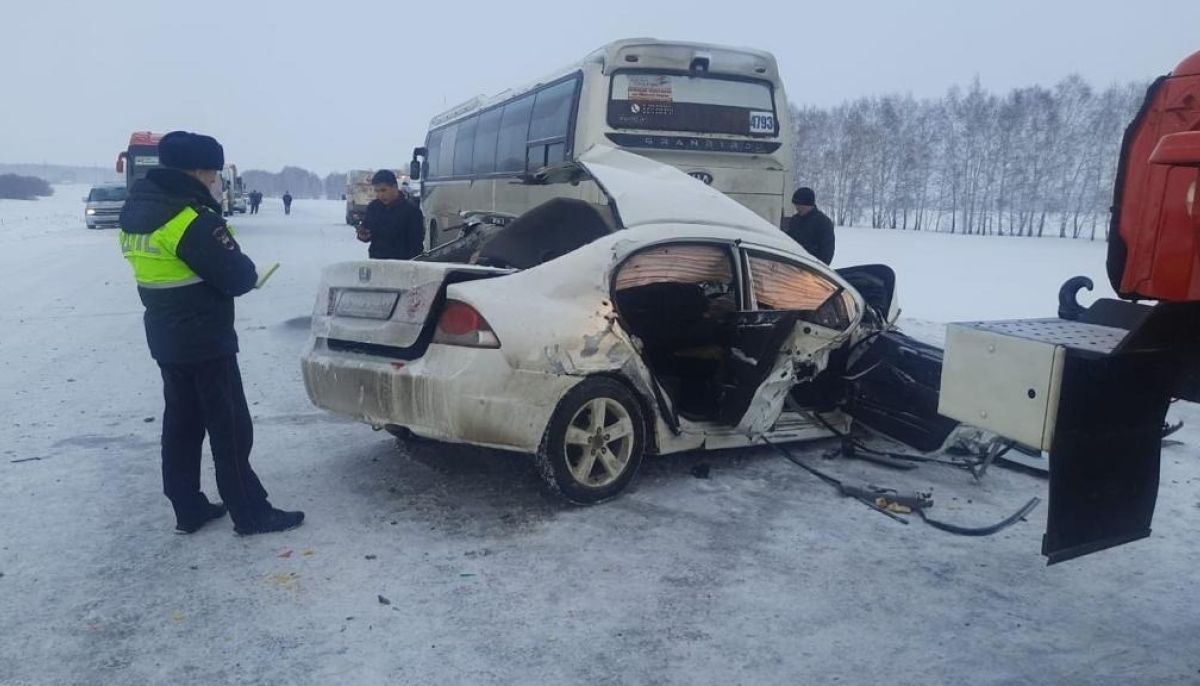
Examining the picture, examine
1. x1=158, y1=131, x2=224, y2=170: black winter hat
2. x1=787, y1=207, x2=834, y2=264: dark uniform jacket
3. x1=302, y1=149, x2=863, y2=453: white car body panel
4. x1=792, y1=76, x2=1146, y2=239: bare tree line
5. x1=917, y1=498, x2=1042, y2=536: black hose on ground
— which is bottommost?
Result: x1=917, y1=498, x2=1042, y2=536: black hose on ground

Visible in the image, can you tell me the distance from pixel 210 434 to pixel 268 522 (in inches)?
19.2

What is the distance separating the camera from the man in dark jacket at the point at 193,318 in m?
3.83

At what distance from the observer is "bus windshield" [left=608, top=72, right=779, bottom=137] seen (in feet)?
32.8

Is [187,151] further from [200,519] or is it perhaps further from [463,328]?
[200,519]

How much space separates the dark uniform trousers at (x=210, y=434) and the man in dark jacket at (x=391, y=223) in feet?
12.2

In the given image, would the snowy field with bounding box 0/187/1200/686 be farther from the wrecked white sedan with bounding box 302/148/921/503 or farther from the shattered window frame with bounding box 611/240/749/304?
the shattered window frame with bounding box 611/240/749/304

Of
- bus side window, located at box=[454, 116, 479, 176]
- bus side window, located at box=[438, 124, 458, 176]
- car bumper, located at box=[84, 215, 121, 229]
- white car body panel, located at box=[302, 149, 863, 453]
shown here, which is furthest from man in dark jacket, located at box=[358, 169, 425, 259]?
car bumper, located at box=[84, 215, 121, 229]

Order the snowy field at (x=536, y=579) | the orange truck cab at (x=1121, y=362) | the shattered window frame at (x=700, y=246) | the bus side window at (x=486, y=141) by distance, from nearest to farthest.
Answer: the orange truck cab at (x=1121, y=362), the snowy field at (x=536, y=579), the shattered window frame at (x=700, y=246), the bus side window at (x=486, y=141)

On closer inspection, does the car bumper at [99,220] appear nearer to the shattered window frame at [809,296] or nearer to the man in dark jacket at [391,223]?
the man in dark jacket at [391,223]

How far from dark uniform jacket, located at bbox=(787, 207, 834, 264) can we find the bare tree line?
51559 millimetres

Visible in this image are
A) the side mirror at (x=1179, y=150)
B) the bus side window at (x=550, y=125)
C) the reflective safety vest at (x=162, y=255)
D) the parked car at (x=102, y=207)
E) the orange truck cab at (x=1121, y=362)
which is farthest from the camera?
the parked car at (x=102, y=207)

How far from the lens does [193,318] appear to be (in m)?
3.91

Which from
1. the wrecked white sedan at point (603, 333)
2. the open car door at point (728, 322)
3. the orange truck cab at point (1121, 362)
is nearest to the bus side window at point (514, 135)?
the wrecked white sedan at point (603, 333)

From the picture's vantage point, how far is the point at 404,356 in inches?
173
